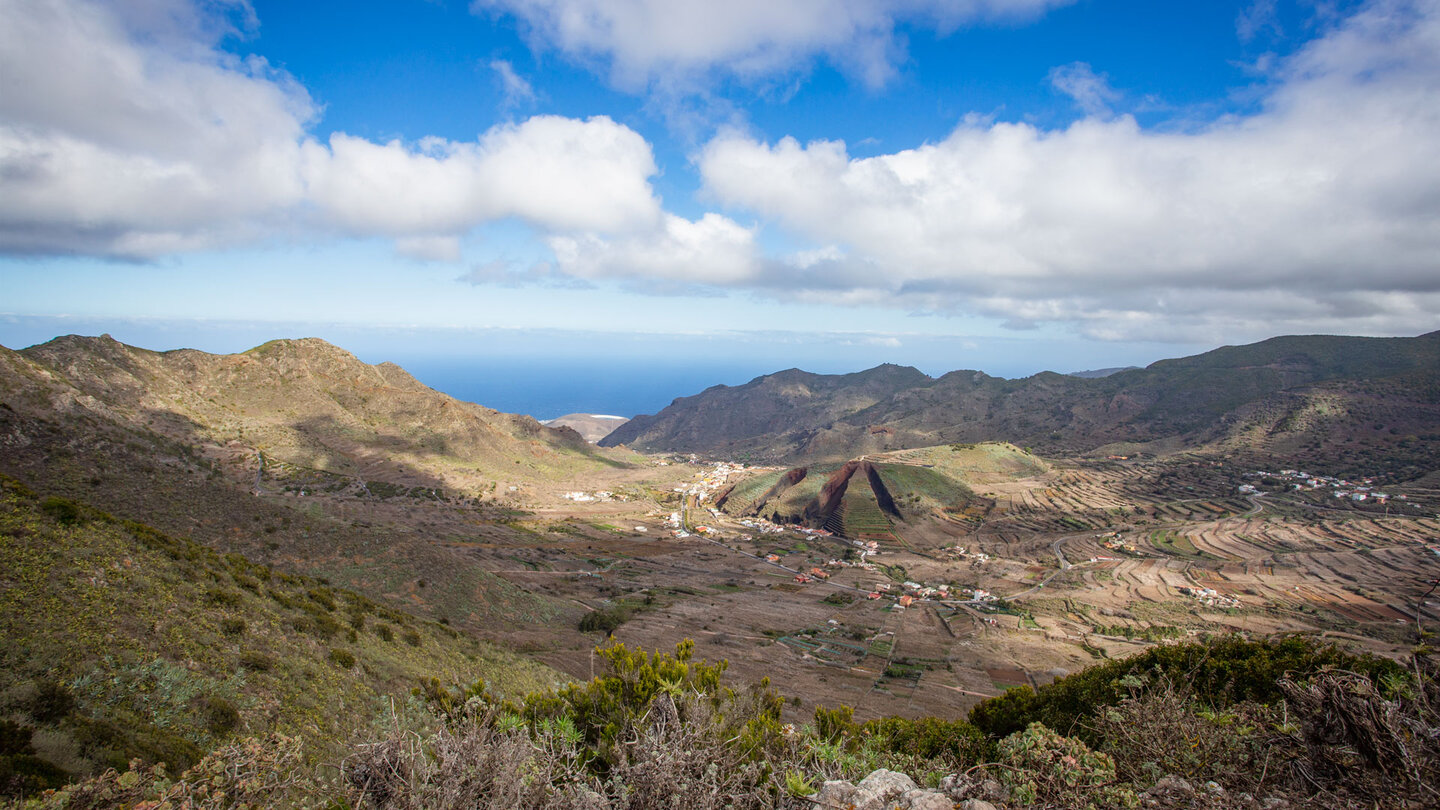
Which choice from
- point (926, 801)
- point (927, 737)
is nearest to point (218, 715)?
point (926, 801)

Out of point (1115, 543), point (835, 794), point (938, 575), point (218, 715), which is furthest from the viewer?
point (1115, 543)

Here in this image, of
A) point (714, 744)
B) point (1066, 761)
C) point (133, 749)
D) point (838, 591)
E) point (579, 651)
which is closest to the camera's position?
point (1066, 761)

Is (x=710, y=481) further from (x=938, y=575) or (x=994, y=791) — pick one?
(x=994, y=791)

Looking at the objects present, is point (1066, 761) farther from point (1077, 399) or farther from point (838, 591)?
point (1077, 399)

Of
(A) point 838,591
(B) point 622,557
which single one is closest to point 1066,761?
(A) point 838,591

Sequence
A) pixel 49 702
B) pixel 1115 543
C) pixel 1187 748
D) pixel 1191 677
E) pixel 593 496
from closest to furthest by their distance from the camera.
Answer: pixel 1187 748 < pixel 49 702 < pixel 1191 677 < pixel 1115 543 < pixel 593 496

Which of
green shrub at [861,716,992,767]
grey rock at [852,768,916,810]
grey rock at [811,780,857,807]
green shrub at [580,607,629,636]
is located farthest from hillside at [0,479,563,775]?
green shrub at [580,607,629,636]
